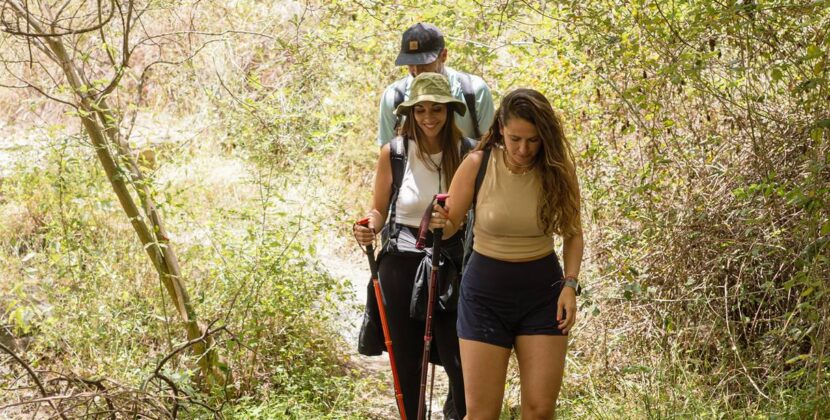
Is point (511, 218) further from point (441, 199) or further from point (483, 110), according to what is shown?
point (483, 110)

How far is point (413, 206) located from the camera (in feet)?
14.3

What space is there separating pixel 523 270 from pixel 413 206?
81 centimetres

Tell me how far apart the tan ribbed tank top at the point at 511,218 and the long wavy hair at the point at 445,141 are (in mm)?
611

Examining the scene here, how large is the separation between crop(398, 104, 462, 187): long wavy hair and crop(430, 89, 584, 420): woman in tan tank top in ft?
1.94

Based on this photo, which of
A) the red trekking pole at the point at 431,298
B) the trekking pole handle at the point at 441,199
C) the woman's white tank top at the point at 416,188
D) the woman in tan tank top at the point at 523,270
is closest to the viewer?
the woman in tan tank top at the point at 523,270

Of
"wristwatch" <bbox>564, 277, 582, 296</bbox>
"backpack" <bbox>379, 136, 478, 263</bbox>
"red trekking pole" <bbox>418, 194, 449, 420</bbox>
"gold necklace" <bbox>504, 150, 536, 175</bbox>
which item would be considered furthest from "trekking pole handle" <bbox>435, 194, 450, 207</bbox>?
"wristwatch" <bbox>564, 277, 582, 296</bbox>

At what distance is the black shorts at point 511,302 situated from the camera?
3.68 metres

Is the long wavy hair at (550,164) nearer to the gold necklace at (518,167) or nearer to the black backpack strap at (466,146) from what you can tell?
the gold necklace at (518,167)

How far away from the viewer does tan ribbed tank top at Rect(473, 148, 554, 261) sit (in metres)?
3.70

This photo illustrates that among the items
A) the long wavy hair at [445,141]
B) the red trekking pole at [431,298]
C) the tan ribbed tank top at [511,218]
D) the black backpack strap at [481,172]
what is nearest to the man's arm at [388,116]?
the long wavy hair at [445,141]

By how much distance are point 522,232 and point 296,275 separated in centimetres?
250

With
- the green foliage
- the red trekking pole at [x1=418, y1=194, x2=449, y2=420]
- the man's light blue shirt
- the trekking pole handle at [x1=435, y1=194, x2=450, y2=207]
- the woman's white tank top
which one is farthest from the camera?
the man's light blue shirt

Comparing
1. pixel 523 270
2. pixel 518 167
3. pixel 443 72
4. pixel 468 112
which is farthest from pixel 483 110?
pixel 523 270

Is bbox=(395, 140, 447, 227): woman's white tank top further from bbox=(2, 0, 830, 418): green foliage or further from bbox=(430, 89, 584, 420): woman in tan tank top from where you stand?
bbox=(2, 0, 830, 418): green foliage
